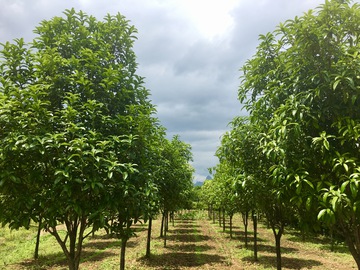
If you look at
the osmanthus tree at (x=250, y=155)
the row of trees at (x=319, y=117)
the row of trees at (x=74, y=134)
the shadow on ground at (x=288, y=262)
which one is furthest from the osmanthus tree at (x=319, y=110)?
the shadow on ground at (x=288, y=262)

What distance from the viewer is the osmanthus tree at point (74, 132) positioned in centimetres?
573

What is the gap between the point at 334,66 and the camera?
5406mm

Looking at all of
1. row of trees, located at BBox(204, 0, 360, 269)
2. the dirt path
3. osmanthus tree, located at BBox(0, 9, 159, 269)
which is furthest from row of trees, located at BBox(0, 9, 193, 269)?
the dirt path

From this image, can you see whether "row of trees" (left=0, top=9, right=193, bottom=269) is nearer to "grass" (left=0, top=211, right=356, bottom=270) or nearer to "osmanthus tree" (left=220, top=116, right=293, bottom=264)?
"osmanthus tree" (left=220, top=116, right=293, bottom=264)

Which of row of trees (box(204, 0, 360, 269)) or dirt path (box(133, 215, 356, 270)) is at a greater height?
row of trees (box(204, 0, 360, 269))

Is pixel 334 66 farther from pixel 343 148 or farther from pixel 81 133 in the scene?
pixel 81 133

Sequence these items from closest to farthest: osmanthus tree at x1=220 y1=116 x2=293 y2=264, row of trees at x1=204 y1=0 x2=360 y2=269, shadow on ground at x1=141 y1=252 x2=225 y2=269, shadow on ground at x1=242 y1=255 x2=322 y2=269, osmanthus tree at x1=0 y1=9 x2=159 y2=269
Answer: row of trees at x1=204 y1=0 x2=360 y2=269 → osmanthus tree at x1=0 y1=9 x2=159 y2=269 → osmanthus tree at x1=220 y1=116 x2=293 y2=264 → shadow on ground at x1=242 y1=255 x2=322 y2=269 → shadow on ground at x1=141 y1=252 x2=225 y2=269

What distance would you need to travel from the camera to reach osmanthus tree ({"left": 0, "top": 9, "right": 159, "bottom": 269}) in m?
5.73

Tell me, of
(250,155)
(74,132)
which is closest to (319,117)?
(250,155)

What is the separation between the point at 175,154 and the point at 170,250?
327 inches

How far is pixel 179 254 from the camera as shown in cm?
2142

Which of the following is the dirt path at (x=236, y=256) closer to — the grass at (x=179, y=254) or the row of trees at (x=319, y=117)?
the grass at (x=179, y=254)

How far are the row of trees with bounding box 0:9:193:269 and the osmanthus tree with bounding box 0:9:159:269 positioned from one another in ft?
0.08

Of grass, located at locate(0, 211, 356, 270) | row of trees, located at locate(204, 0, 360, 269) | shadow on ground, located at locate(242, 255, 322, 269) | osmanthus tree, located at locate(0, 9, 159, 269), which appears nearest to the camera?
row of trees, located at locate(204, 0, 360, 269)
